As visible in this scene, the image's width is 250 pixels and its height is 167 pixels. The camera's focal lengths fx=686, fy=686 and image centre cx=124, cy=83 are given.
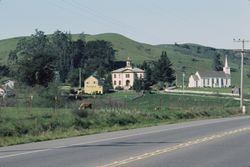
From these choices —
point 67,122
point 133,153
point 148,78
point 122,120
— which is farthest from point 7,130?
point 148,78

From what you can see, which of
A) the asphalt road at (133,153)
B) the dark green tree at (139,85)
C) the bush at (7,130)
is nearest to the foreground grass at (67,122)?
the bush at (7,130)

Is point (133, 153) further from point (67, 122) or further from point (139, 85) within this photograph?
point (139, 85)

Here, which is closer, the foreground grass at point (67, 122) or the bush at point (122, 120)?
the foreground grass at point (67, 122)

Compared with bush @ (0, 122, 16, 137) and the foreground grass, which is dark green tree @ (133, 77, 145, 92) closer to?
the foreground grass

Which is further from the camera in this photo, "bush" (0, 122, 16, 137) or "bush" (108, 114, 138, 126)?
"bush" (108, 114, 138, 126)

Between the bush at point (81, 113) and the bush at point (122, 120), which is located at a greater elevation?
the bush at point (81, 113)

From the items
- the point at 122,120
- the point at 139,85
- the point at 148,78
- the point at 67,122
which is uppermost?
the point at 148,78

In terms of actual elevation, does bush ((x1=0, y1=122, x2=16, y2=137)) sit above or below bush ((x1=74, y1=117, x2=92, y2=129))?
above

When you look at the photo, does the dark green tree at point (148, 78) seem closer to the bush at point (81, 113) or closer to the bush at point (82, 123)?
the bush at point (81, 113)

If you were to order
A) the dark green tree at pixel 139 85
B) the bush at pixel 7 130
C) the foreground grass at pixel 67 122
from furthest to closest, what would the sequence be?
the dark green tree at pixel 139 85 < the foreground grass at pixel 67 122 < the bush at pixel 7 130

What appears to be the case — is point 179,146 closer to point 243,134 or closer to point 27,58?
point 243,134

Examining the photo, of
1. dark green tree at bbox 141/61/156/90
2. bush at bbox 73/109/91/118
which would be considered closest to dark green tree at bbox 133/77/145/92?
dark green tree at bbox 141/61/156/90

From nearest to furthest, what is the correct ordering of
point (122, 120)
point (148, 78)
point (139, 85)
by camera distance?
point (122, 120), point (139, 85), point (148, 78)

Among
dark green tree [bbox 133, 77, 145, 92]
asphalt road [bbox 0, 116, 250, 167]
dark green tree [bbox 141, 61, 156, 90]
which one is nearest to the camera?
asphalt road [bbox 0, 116, 250, 167]
